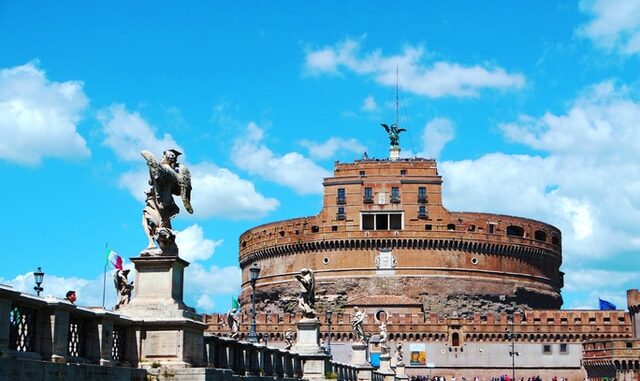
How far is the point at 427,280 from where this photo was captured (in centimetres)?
10800

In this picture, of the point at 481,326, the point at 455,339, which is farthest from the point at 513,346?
the point at 455,339

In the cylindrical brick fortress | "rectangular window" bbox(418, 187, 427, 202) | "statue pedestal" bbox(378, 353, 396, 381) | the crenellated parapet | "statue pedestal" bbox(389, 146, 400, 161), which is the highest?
"statue pedestal" bbox(389, 146, 400, 161)

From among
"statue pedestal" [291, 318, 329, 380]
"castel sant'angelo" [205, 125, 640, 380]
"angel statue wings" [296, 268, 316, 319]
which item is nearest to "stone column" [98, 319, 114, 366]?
"statue pedestal" [291, 318, 329, 380]

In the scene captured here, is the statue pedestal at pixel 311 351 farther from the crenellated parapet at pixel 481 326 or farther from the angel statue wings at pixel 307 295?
the crenellated parapet at pixel 481 326

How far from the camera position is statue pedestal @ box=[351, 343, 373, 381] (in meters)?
35.7

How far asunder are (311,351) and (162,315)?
40.8ft

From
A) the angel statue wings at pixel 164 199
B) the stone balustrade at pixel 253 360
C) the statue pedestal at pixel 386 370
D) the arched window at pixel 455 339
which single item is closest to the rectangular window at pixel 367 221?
the arched window at pixel 455 339

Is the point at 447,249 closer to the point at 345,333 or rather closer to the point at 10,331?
the point at 345,333

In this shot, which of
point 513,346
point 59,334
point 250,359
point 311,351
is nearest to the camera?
point 59,334

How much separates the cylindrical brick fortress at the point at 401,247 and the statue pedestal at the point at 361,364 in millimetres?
66836

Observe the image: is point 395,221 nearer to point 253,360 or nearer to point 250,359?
point 253,360

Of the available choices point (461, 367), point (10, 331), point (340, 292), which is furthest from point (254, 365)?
point (340, 292)

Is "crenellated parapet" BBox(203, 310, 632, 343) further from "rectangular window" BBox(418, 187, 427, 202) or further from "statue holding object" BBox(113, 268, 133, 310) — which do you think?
"statue holding object" BBox(113, 268, 133, 310)

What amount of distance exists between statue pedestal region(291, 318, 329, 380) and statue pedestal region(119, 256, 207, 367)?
37.1 ft
